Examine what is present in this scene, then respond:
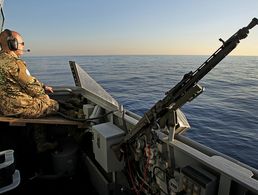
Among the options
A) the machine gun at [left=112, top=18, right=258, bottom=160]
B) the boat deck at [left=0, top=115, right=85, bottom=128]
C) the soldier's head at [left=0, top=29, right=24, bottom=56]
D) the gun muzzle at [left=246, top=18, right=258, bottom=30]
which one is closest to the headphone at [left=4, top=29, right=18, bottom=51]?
the soldier's head at [left=0, top=29, right=24, bottom=56]

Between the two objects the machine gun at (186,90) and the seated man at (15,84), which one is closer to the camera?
the machine gun at (186,90)

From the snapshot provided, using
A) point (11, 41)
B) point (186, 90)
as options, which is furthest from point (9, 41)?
point (186, 90)

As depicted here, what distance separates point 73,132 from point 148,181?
5.64ft

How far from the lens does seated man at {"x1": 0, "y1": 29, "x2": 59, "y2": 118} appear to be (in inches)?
113

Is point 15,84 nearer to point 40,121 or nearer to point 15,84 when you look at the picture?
point 15,84

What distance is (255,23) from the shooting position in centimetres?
131

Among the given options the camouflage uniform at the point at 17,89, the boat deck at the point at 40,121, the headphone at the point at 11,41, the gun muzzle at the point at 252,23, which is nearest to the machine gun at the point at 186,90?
the gun muzzle at the point at 252,23

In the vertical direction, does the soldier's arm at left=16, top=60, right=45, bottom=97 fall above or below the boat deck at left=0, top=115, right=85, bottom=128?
above

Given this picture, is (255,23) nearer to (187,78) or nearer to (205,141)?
(187,78)

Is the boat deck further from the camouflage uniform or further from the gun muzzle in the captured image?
the gun muzzle

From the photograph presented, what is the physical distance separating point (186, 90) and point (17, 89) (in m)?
2.24

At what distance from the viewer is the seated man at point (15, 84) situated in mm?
2871

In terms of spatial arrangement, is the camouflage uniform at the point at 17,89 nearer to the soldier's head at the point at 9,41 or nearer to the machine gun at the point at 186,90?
the soldier's head at the point at 9,41

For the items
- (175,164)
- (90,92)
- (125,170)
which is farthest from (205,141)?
(175,164)
